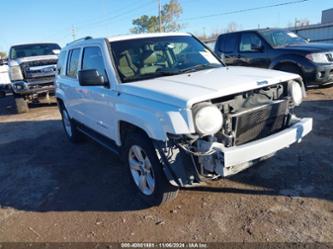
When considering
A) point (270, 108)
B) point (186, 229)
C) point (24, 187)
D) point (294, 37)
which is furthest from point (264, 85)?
point (294, 37)

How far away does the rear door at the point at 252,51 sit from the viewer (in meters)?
8.92

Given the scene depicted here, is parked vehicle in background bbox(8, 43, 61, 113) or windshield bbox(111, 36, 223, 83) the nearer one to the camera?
windshield bbox(111, 36, 223, 83)

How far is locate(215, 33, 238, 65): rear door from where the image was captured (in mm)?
9672

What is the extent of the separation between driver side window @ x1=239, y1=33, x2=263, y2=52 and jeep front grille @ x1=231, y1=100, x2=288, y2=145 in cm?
582

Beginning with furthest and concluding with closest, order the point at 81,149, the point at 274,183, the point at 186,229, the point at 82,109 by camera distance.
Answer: the point at 81,149
the point at 82,109
the point at 274,183
the point at 186,229

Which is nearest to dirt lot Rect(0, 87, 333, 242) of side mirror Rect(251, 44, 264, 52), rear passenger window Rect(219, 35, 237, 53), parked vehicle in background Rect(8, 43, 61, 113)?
side mirror Rect(251, 44, 264, 52)

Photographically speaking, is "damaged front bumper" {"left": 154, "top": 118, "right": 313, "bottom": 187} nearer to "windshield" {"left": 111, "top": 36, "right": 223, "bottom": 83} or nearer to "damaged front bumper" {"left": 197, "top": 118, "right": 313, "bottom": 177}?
"damaged front bumper" {"left": 197, "top": 118, "right": 313, "bottom": 177}

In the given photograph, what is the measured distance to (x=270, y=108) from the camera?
351 centimetres

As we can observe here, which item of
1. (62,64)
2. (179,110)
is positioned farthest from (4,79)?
(179,110)

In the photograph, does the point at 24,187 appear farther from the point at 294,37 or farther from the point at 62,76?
the point at 294,37

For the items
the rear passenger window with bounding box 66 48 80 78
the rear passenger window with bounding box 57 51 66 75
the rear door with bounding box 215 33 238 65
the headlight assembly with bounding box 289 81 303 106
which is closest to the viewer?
the headlight assembly with bounding box 289 81 303 106

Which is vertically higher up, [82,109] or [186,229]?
[82,109]

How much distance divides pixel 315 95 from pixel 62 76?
650cm

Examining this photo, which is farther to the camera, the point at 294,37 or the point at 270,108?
the point at 294,37
